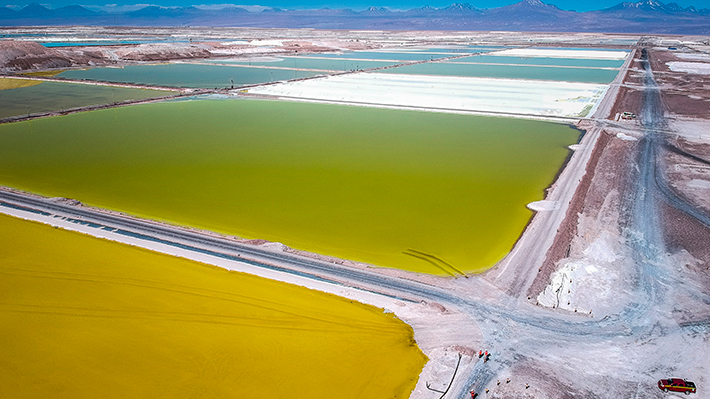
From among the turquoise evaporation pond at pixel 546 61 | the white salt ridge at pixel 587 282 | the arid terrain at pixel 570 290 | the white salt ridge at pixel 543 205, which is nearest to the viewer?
the arid terrain at pixel 570 290

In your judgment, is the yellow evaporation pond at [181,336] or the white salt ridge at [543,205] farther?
the white salt ridge at [543,205]

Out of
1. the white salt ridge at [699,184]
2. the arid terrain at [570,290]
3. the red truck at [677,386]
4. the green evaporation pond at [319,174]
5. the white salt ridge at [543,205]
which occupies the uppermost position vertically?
the green evaporation pond at [319,174]

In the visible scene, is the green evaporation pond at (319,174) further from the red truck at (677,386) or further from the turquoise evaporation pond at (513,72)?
the turquoise evaporation pond at (513,72)

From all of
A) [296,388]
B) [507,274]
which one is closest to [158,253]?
[296,388]

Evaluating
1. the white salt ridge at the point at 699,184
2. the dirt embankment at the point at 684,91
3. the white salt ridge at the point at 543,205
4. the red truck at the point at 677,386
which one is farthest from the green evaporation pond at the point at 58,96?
the dirt embankment at the point at 684,91

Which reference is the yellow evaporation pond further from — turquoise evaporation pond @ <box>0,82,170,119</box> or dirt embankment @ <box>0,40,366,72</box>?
dirt embankment @ <box>0,40,366,72</box>

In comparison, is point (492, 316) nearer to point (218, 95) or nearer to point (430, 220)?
point (430, 220)

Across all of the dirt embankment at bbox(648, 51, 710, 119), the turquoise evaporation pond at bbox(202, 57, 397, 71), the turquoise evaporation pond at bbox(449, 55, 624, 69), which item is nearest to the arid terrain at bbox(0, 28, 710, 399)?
the dirt embankment at bbox(648, 51, 710, 119)
